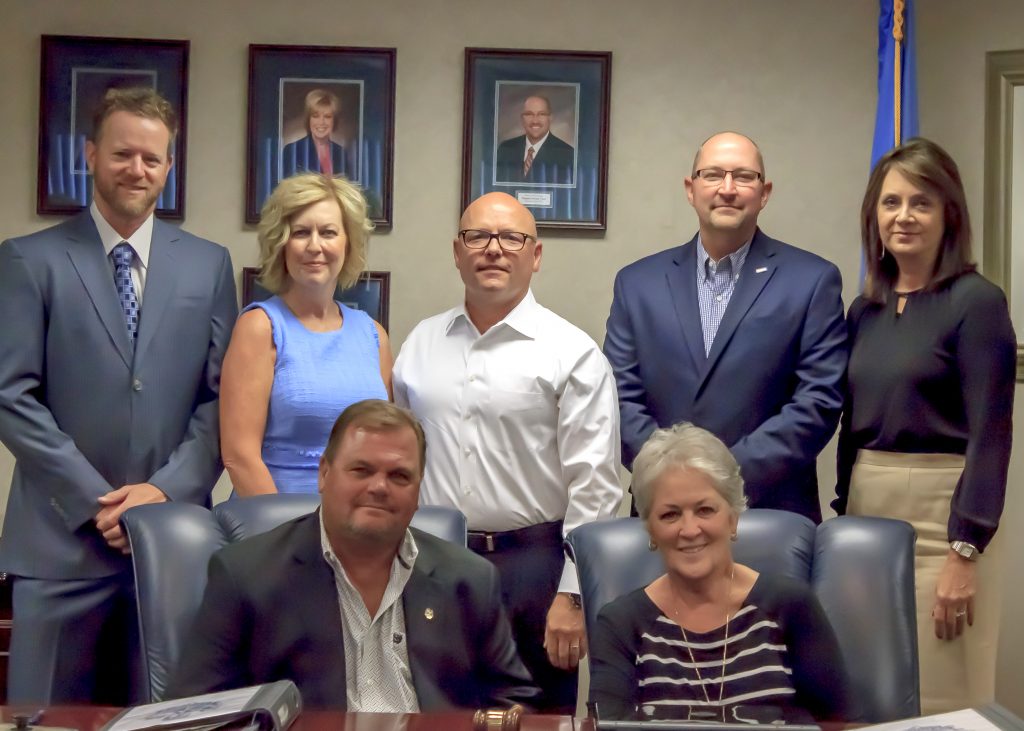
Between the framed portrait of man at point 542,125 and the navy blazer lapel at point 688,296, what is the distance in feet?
3.33

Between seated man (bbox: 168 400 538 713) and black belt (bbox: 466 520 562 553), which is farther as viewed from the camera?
black belt (bbox: 466 520 562 553)

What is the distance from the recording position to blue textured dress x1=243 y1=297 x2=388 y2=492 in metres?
2.88

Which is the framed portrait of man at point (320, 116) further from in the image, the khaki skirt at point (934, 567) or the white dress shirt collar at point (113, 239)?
the khaki skirt at point (934, 567)

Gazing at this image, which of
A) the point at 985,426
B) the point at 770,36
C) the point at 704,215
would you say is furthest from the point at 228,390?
the point at 770,36

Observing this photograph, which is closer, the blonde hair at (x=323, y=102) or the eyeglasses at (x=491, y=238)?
the eyeglasses at (x=491, y=238)

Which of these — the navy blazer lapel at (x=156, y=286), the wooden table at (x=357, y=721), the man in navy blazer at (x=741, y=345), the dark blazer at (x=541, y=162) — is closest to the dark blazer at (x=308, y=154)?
the dark blazer at (x=541, y=162)

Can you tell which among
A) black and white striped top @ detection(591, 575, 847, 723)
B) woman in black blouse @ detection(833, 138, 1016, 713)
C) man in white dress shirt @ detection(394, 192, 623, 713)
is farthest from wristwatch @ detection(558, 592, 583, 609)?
woman in black blouse @ detection(833, 138, 1016, 713)

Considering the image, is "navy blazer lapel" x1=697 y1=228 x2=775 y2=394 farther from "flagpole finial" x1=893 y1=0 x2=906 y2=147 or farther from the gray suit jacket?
the gray suit jacket

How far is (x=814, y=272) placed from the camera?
3125 millimetres

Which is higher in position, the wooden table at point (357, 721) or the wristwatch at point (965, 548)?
the wristwatch at point (965, 548)

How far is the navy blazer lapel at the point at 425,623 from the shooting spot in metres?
2.20

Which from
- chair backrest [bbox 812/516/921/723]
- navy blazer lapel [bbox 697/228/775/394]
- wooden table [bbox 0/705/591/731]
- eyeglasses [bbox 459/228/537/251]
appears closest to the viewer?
wooden table [bbox 0/705/591/731]

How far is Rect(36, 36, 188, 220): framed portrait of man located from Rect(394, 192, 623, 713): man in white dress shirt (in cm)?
170

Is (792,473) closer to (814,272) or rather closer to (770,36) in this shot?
(814,272)
